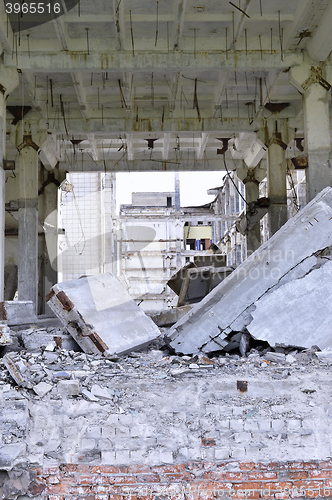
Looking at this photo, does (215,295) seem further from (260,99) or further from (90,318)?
(260,99)

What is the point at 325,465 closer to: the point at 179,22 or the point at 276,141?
the point at 179,22

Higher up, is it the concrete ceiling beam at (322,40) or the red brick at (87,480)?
the concrete ceiling beam at (322,40)

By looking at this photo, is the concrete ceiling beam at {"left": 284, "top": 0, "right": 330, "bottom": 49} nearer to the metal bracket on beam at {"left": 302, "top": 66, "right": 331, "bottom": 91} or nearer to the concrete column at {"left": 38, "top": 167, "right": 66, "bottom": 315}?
the metal bracket on beam at {"left": 302, "top": 66, "right": 331, "bottom": 91}

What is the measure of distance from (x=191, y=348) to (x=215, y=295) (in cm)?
81

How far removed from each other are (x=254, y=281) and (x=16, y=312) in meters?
3.72

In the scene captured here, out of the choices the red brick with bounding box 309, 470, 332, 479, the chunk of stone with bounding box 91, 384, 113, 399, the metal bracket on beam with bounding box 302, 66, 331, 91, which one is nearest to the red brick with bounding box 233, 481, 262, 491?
the red brick with bounding box 309, 470, 332, 479

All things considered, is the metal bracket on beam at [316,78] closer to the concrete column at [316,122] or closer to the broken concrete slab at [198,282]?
the concrete column at [316,122]

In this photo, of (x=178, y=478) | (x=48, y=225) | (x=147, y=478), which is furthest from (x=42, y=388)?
(x=48, y=225)

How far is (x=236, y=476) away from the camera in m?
4.33

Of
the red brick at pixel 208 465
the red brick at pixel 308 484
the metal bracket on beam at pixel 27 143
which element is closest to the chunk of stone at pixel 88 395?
the red brick at pixel 208 465

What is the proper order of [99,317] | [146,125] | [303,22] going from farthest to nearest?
[146,125]
[303,22]
[99,317]

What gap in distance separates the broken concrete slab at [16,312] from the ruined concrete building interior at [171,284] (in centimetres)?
2

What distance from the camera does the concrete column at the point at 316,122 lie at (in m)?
9.78

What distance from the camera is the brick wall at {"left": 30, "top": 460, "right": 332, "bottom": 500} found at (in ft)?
13.8
